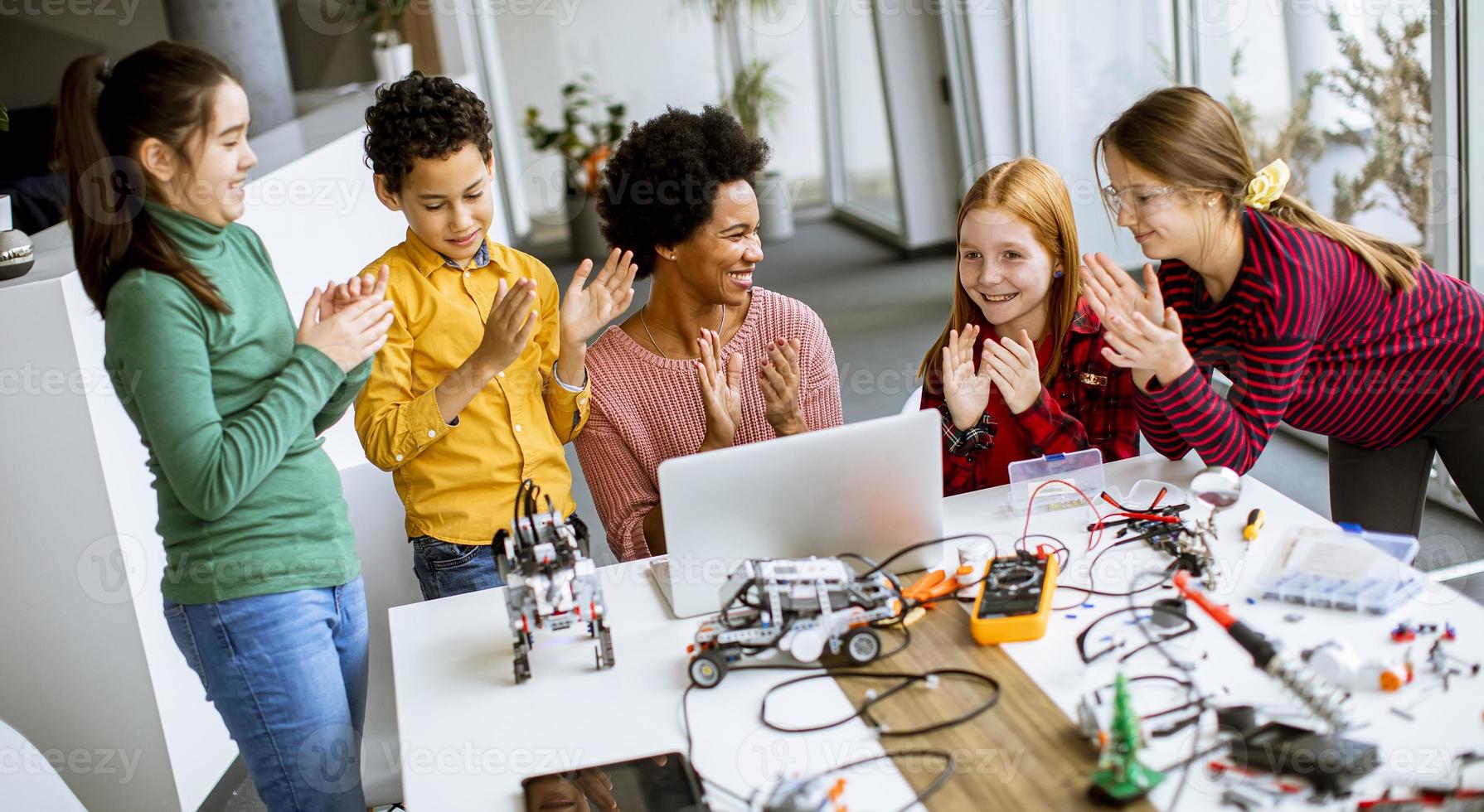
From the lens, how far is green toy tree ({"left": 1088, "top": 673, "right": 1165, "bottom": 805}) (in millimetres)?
1188

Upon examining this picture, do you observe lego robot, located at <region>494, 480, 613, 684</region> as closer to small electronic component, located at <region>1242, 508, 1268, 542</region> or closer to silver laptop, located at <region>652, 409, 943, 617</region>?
silver laptop, located at <region>652, 409, 943, 617</region>

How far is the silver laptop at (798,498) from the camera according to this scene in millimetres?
1601

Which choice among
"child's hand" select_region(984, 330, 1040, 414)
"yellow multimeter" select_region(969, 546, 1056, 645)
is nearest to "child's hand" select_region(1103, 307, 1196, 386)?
"child's hand" select_region(984, 330, 1040, 414)

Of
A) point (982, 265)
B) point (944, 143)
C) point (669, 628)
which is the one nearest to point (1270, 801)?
point (669, 628)

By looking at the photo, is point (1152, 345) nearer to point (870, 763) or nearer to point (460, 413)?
point (870, 763)

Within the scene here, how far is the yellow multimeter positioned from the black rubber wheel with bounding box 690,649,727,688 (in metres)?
0.34

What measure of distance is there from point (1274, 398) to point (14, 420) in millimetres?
2341

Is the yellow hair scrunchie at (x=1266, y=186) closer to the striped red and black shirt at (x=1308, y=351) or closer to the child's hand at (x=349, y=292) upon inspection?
the striped red and black shirt at (x=1308, y=351)

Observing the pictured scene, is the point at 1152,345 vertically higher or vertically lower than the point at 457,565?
higher

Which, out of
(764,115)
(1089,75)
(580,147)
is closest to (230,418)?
(1089,75)

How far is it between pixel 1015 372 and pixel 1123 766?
0.97 m

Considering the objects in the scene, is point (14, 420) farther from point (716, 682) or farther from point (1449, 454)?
point (1449, 454)

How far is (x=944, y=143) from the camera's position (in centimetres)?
703

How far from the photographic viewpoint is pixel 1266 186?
199 centimetres
